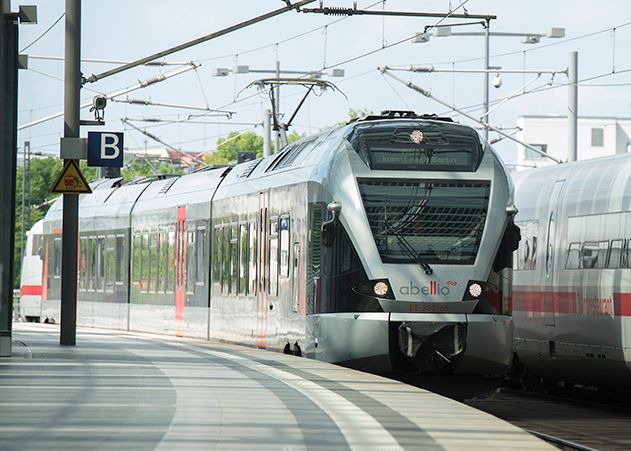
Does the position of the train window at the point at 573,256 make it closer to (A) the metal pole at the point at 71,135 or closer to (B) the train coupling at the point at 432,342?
(B) the train coupling at the point at 432,342

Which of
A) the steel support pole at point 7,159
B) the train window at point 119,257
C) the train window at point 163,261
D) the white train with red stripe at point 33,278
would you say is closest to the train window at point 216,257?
the train window at point 163,261

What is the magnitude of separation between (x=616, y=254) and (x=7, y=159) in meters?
8.42

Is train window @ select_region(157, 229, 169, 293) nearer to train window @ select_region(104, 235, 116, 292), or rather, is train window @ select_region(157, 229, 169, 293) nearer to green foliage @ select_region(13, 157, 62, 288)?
train window @ select_region(104, 235, 116, 292)

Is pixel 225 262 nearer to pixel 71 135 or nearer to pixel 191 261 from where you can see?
pixel 191 261

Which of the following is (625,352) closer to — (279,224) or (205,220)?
(279,224)

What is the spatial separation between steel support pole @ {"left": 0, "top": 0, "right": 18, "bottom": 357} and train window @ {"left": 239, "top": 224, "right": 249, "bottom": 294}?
526cm

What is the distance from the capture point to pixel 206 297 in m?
29.7

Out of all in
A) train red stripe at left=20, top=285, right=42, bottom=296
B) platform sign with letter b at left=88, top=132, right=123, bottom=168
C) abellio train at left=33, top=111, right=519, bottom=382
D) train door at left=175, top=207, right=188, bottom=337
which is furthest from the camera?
train red stripe at left=20, top=285, right=42, bottom=296

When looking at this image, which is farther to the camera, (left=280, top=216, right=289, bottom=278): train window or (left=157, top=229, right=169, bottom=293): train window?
(left=157, top=229, right=169, bottom=293): train window

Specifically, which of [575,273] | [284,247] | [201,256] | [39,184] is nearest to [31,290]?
[201,256]

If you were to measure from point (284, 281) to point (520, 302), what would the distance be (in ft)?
12.7

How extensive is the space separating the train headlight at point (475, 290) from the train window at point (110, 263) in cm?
1906

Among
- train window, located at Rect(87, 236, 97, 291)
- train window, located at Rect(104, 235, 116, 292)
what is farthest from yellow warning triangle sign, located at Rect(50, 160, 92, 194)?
train window, located at Rect(87, 236, 97, 291)

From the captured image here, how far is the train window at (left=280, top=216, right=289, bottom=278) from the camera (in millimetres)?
22719
